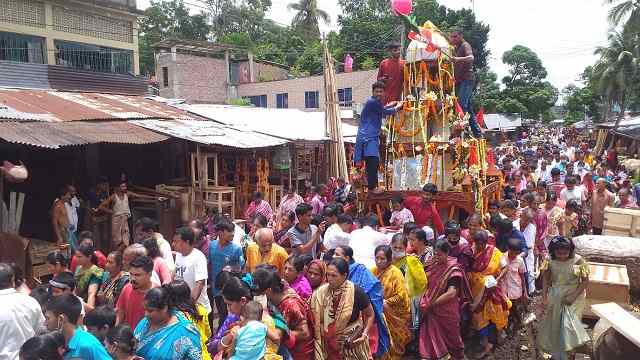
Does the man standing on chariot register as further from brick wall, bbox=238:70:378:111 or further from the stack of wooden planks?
brick wall, bbox=238:70:378:111

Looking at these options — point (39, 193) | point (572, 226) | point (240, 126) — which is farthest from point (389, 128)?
point (39, 193)

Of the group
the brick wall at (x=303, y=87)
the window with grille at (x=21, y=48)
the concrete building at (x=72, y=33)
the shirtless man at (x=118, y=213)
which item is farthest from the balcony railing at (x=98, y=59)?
the brick wall at (x=303, y=87)

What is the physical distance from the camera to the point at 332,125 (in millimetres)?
13641

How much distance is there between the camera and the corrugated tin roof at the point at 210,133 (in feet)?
31.7

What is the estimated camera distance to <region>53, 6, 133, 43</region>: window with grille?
52.2 ft

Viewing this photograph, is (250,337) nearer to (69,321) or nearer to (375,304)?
(69,321)

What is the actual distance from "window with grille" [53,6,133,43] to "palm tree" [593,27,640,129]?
1110 inches

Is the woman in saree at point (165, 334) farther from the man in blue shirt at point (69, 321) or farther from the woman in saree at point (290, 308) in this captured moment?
the woman in saree at point (290, 308)

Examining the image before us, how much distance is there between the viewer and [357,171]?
8523 millimetres

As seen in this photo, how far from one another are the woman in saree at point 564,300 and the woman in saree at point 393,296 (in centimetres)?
146

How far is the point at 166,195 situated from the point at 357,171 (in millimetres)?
3990

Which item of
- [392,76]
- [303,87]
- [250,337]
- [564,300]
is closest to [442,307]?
[564,300]

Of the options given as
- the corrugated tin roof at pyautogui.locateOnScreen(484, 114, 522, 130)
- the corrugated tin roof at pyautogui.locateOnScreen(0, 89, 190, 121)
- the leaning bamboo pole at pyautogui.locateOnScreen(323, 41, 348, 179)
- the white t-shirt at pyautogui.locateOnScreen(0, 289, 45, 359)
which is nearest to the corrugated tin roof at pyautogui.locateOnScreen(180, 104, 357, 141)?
the leaning bamboo pole at pyautogui.locateOnScreen(323, 41, 348, 179)

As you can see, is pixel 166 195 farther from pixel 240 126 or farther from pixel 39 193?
pixel 240 126
